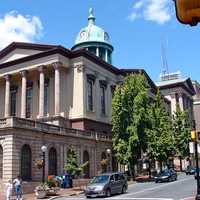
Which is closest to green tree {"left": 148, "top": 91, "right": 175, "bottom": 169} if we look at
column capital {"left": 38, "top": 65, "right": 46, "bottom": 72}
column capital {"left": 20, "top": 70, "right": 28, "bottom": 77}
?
column capital {"left": 38, "top": 65, "right": 46, "bottom": 72}

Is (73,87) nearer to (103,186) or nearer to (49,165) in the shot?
(49,165)

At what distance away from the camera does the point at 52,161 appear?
141 ft

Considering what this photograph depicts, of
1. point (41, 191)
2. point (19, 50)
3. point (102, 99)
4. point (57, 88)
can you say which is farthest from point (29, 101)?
point (41, 191)

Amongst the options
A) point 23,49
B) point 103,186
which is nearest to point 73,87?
point 23,49

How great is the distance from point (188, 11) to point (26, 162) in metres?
37.4

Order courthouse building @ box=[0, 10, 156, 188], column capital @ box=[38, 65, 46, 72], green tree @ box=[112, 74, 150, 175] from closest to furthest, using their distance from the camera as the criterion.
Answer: green tree @ box=[112, 74, 150, 175], courthouse building @ box=[0, 10, 156, 188], column capital @ box=[38, 65, 46, 72]

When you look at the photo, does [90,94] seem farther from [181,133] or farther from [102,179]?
[102,179]

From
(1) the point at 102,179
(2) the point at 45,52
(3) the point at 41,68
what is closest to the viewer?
(1) the point at 102,179

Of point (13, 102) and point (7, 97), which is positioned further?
point (13, 102)

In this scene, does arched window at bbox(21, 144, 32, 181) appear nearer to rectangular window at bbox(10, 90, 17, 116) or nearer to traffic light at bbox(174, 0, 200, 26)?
rectangular window at bbox(10, 90, 17, 116)

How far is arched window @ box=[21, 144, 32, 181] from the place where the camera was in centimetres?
3825

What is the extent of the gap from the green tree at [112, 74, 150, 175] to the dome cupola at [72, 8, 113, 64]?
36.2m

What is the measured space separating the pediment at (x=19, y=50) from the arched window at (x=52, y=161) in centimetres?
1980

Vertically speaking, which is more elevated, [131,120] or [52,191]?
[131,120]
